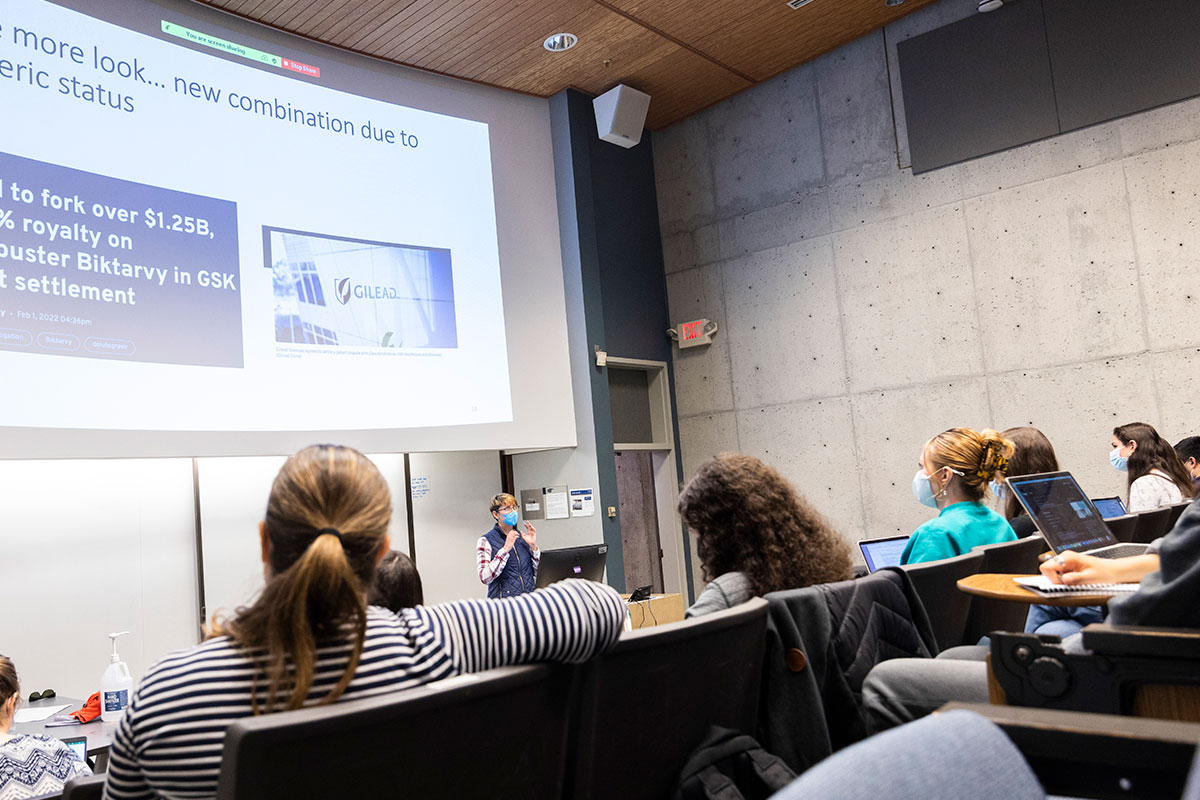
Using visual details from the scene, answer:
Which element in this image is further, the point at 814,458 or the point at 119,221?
the point at 814,458

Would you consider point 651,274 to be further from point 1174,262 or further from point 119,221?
point 119,221

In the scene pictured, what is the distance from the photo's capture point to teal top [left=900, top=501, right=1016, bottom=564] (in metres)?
2.67

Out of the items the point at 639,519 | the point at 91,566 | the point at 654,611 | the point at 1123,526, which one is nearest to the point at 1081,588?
the point at 1123,526

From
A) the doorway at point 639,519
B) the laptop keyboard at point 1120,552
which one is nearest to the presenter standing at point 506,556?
the doorway at point 639,519

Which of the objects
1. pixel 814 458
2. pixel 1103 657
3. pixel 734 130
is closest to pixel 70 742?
pixel 1103 657

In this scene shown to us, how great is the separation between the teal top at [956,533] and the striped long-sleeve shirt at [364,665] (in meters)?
1.73

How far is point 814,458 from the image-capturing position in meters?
7.16

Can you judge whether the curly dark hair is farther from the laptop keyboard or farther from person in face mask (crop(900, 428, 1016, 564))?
person in face mask (crop(900, 428, 1016, 564))

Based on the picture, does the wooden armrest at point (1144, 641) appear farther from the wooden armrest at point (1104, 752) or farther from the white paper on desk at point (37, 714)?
the white paper on desk at point (37, 714)

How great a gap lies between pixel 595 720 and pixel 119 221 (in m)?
4.57

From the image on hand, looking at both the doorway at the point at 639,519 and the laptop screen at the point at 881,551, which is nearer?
the laptop screen at the point at 881,551

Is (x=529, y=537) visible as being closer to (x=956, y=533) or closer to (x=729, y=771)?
(x=956, y=533)

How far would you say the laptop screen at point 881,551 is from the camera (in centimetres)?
374

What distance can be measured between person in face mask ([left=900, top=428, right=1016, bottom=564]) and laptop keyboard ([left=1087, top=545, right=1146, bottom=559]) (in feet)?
2.11
